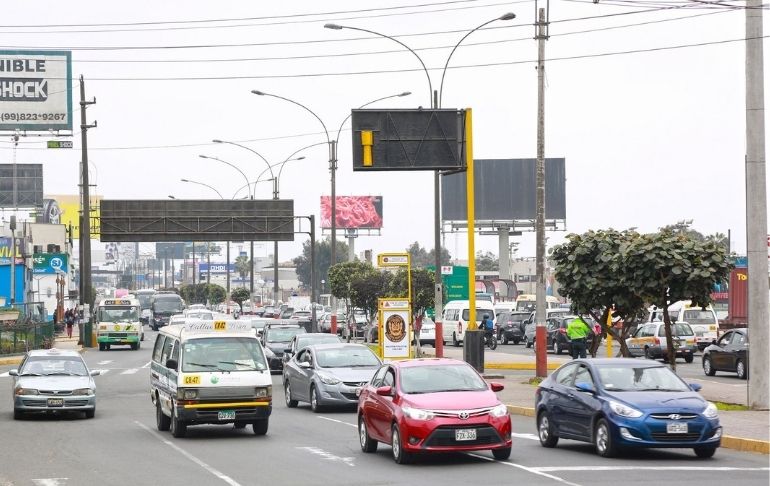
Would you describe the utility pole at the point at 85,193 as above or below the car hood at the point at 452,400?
above

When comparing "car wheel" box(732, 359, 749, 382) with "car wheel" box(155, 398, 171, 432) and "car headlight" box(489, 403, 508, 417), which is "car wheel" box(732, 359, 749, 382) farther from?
"car headlight" box(489, 403, 508, 417)

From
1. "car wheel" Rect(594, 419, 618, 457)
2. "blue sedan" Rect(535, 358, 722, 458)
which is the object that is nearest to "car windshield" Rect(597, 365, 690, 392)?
"blue sedan" Rect(535, 358, 722, 458)

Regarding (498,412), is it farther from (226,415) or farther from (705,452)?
(226,415)

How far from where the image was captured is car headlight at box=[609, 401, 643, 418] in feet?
55.4

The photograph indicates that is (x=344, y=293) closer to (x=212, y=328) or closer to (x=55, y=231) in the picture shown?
(x=212, y=328)

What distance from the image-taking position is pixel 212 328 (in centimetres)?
2292

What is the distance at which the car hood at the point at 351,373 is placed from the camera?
2692cm

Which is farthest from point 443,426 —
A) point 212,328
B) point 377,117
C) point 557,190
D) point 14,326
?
point 557,190

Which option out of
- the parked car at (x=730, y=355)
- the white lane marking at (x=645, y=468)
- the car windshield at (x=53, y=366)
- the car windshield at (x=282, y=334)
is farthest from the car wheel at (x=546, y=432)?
the car windshield at (x=282, y=334)

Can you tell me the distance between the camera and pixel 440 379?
711 inches

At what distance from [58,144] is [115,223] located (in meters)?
12.9

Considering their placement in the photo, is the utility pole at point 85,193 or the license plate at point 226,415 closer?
the license plate at point 226,415

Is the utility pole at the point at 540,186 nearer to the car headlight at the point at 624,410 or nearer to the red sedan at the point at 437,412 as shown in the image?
the red sedan at the point at 437,412

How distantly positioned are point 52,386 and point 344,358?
6.28 meters
